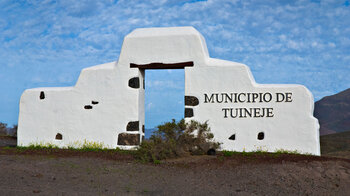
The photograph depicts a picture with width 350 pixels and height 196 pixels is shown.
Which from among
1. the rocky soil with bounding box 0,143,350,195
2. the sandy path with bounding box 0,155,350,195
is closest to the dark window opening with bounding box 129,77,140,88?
the rocky soil with bounding box 0,143,350,195

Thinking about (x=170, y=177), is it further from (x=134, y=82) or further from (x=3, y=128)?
(x=3, y=128)

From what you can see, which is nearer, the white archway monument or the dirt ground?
the dirt ground

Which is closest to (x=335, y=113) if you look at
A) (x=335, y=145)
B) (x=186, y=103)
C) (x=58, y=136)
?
(x=335, y=145)

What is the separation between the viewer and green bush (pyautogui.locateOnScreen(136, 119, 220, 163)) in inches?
371

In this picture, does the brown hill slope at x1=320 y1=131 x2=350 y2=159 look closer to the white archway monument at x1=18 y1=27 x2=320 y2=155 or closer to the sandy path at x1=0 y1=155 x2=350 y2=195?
the white archway monument at x1=18 y1=27 x2=320 y2=155

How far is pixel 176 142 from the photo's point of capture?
10.1 meters

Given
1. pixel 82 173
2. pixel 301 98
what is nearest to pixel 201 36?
pixel 301 98

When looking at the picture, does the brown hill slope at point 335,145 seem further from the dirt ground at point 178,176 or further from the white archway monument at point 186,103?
the dirt ground at point 178,176

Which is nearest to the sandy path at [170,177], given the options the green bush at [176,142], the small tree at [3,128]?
the green bush at [176,142]

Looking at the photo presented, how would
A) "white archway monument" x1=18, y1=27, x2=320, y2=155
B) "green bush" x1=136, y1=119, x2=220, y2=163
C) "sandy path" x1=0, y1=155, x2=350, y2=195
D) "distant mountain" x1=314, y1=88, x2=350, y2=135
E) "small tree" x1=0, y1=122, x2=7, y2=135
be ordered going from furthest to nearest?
"distant mountain" x1=314, y1=88, x2=350, y2=135
"small tree" x1=0, y1=122, x2=7, y2=135
"white archway monument" x1=18, y1=27, x2=320, y2=155
"green bush" x1=136, y1=119, x2=220, y2=163
"sandy path" x1=0, y1=155, x2=350, y2=195

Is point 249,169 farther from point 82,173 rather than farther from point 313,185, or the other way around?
point 82,173

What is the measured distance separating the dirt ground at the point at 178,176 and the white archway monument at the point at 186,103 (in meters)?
1.52

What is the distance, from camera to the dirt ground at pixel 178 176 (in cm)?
650

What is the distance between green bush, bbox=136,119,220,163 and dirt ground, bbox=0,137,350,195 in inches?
13.9
